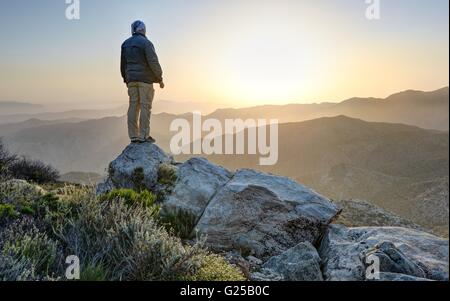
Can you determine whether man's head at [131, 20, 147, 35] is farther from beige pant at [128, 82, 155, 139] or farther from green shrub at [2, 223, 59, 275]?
green shrub at [2, 223, 59, 275]

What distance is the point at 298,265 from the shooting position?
6.17m

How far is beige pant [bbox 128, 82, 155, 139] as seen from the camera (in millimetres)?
9570

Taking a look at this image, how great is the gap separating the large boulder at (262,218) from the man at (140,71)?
113 inches

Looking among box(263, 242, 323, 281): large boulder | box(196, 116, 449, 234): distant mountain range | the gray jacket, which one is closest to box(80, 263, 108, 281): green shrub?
box(263, 242, 323, 281): large boulder

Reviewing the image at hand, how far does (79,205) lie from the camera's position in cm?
664

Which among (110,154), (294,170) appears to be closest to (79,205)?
(294,170)

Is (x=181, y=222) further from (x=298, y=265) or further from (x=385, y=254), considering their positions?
(x=385, y=254)

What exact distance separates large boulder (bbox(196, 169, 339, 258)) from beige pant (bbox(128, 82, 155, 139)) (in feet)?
8.83

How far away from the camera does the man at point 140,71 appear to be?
9430 mm

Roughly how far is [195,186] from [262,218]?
1.68 m

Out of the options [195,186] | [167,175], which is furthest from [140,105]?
[195,186]

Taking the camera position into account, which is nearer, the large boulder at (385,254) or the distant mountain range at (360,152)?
the large boulder at (385,254)

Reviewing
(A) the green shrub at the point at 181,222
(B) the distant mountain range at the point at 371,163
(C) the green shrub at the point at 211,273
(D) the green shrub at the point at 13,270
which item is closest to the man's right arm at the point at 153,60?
(A) the green shrub at the point at 181,222

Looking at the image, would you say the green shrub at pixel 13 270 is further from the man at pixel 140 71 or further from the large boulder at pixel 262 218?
the man at pixel 140 71
